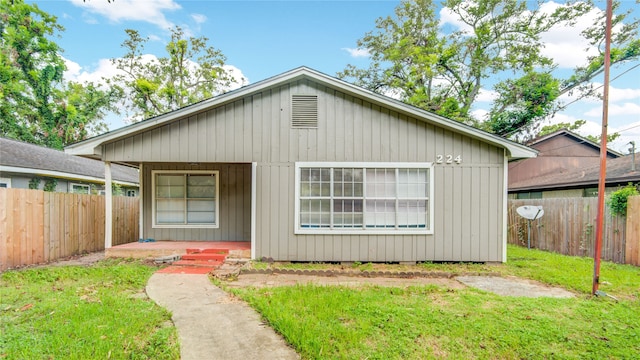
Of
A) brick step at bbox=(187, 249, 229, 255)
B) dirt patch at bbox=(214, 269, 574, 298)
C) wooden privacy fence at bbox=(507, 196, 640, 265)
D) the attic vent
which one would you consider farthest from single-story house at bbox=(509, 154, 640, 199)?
brick step at bbox=(187, 249, 229, 255)

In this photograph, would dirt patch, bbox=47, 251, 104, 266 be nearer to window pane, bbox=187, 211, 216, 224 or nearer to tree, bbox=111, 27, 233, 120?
window pane, bbox=187, 211, 216, 224

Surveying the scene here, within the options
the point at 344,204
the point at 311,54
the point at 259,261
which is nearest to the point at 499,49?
the point at 311,54

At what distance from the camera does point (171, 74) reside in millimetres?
20672

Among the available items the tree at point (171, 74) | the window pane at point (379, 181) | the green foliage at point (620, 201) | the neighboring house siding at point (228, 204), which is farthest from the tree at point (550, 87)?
the tree at point (171, 74)

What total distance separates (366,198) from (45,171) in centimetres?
1124

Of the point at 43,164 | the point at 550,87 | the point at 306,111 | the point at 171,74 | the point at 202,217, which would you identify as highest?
the point at 171,74

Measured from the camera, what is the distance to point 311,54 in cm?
1614

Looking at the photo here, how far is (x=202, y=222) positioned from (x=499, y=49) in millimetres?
18870

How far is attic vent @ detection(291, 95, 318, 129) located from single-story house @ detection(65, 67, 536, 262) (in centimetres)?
2

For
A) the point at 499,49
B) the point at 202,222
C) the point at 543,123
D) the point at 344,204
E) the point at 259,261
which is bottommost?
the point at 259,261

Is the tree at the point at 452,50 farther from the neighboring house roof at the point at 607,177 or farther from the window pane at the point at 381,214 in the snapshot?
the window pane at the point at 381,214

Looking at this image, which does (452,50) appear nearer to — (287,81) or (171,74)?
(287,81)

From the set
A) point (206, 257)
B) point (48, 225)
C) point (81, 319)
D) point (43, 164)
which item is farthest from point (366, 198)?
point (43, 164)

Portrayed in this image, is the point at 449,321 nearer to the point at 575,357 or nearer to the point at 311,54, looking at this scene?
the point at 575,357
